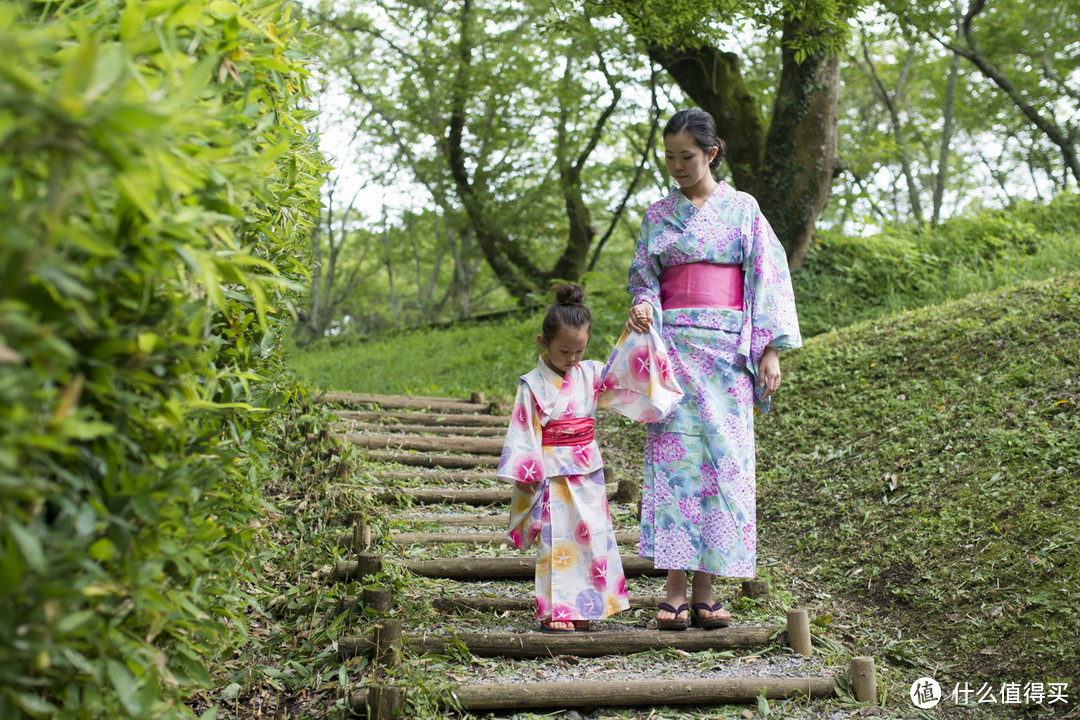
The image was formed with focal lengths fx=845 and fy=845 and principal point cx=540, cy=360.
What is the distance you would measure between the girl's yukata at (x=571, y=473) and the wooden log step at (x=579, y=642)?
138 millimetres

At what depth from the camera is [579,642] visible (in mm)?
3387

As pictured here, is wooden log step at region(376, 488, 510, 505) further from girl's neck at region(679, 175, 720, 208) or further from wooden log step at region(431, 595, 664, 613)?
girl's neck at region(679, 175, 720, 208)

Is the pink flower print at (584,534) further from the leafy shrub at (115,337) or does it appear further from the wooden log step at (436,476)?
the wooden log step at (436,476)

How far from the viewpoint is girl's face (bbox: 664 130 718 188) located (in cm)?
363

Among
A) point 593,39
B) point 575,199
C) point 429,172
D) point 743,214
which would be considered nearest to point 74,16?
point 743,214

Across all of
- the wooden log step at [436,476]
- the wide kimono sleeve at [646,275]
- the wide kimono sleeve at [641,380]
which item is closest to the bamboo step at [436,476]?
the wooden log step at [436,476]

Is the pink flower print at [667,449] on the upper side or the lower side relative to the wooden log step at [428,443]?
upper

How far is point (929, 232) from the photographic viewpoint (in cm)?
945

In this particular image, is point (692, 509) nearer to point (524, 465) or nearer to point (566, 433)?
point (566, 433)

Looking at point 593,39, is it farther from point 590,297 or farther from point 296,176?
point 296,176

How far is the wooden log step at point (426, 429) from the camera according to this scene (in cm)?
628

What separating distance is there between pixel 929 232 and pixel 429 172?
8.43m

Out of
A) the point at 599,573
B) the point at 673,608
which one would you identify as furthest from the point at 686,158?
→ the point at 673,608

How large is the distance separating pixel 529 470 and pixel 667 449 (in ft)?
2.07
